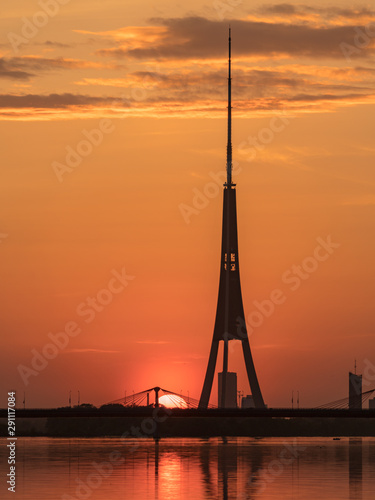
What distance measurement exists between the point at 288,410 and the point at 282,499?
9791 cm

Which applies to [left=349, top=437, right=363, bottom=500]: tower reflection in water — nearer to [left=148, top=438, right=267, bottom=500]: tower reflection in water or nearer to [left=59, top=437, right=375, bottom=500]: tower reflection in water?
[left=59, top=437, right=375, bottom=500]: tower reflection in water

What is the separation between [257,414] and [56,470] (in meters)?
62.9

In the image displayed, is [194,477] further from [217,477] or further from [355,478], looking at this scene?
[355,478]

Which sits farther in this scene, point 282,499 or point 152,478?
point 152,478

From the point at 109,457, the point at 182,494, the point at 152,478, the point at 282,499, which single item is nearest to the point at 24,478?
the point at 152,478

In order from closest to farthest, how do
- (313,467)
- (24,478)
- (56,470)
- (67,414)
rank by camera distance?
(24,478), (56,470), (313,467), (67,414)

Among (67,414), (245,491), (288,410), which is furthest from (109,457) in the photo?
(245,491)

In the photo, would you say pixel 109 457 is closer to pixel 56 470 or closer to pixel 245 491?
pixel 56 470

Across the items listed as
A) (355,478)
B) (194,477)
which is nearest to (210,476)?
(194,477)

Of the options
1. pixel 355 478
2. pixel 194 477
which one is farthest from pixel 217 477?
pixel 355 478

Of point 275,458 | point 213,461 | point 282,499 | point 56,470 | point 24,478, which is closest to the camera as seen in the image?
point 282,499

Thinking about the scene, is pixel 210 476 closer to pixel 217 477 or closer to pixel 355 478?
pixel 217 477

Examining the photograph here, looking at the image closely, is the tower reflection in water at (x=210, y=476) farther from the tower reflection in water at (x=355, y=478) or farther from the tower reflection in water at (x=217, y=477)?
the tower reflection in water at (x=355, y=478)

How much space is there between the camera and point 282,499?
312 feet
